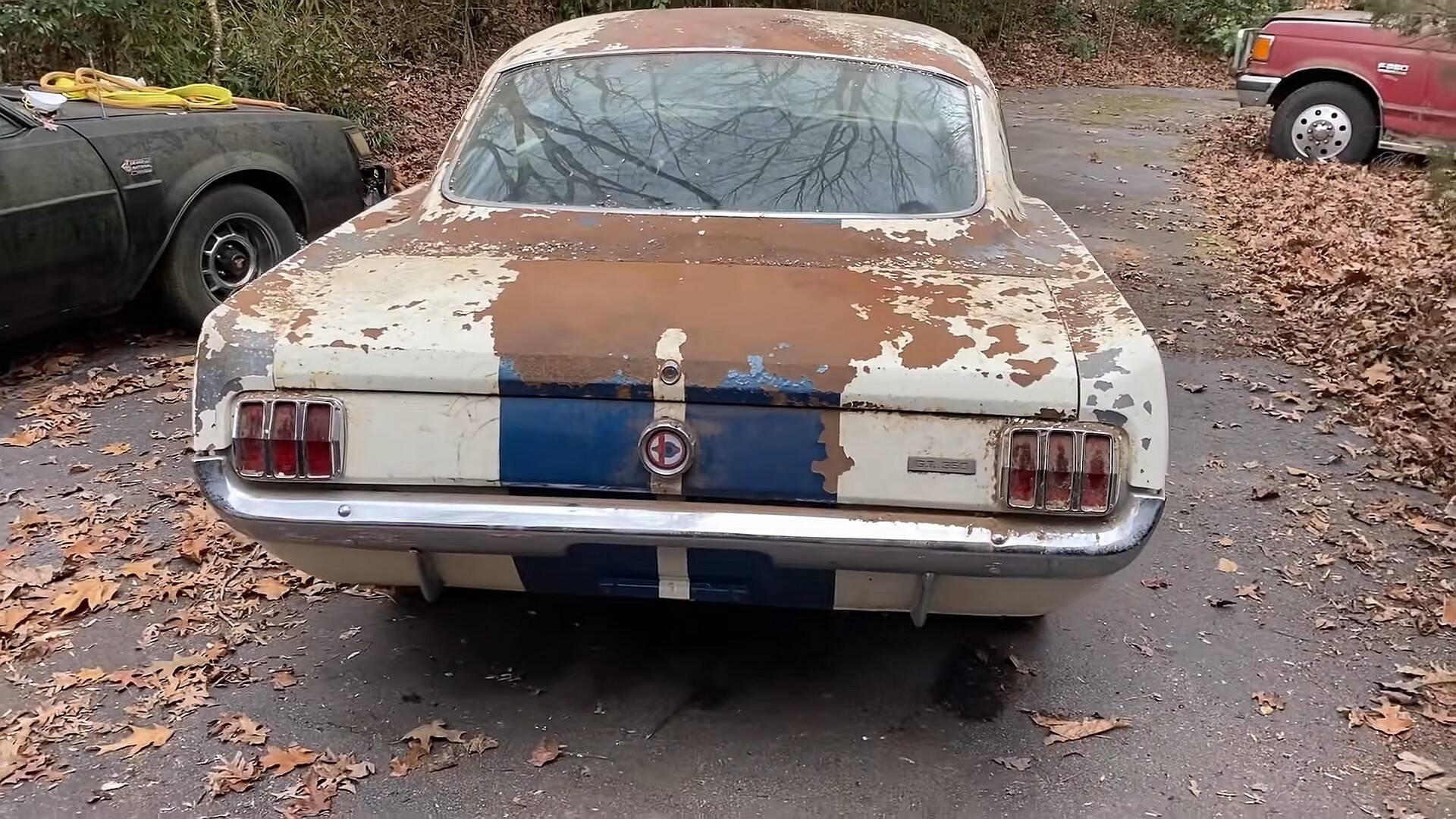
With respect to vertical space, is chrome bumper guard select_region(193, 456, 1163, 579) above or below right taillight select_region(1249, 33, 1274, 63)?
below

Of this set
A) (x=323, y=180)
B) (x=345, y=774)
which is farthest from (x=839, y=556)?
(x=323, y=180)

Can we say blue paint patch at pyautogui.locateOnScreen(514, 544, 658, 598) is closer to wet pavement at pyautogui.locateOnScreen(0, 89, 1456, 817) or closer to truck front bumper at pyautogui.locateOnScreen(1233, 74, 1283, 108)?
wet pavement at pyautogui.locateOnScreen(0, 89, 1456, 817)

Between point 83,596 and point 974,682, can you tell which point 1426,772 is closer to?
point 974,682

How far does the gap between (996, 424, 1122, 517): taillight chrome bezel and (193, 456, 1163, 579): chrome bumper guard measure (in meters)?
0.04

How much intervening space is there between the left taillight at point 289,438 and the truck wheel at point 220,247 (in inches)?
139

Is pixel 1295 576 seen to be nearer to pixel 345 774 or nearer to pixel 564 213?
pixel 564 213

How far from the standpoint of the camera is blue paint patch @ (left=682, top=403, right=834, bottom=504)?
2.45 metres

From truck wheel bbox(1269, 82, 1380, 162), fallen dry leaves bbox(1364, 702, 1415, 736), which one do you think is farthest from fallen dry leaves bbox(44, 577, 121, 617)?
truck wheel bbox(1269, 82, 1380, 162)

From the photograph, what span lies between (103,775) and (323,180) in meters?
4.16

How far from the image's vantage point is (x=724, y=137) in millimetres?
3461

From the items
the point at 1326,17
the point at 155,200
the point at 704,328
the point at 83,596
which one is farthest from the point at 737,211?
the point at 1326,17

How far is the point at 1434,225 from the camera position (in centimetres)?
720

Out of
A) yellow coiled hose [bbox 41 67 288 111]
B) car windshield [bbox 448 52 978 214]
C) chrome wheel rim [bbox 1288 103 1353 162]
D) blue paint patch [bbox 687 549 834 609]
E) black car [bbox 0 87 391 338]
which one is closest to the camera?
blue paint patch [bbox 687 549 834 609]

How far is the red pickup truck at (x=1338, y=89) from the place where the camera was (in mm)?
9414
